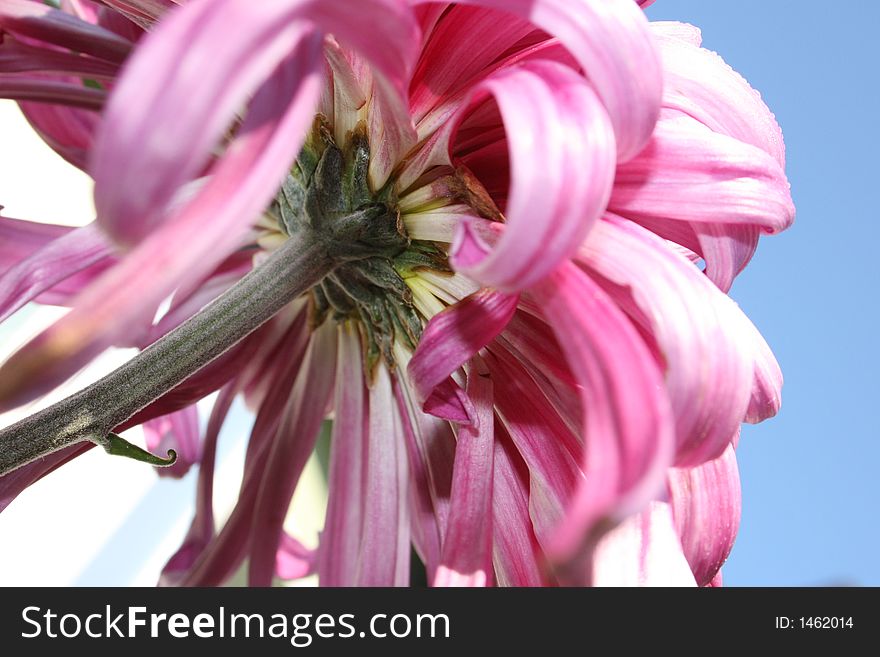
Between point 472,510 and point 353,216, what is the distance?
12cm

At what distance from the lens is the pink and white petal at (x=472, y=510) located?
0.30 meters

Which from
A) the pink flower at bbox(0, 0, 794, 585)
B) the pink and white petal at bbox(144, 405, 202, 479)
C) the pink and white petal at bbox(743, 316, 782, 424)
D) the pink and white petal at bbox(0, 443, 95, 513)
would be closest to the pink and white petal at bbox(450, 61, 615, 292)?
the pink flower at bbox(0, 0, 794, 585)

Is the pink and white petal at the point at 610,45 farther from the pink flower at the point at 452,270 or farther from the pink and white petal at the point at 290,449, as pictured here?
the pink and white petal at the point at 290,449

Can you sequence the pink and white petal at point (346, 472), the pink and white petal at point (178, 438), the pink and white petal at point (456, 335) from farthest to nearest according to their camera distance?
the pink and white petal at point (178, 438) < the pink and white petal at point (346, 472) < the pink and white petal at point (456, 335)

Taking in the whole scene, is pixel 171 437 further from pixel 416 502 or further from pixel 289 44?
pixel 289 44

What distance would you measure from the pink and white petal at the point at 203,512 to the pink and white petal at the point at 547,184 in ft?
0.91

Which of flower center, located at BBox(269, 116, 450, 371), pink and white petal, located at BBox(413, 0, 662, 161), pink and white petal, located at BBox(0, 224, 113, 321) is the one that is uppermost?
flower center, located at BBox(269, 116, 450, 371)

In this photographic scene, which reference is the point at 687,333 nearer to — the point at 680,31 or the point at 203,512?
the point at 680,31

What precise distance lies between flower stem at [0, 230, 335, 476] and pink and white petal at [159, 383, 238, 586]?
15cm

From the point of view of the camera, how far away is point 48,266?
328 mm

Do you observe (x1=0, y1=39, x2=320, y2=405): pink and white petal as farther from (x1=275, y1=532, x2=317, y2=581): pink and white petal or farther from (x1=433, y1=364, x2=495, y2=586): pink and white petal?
(x1=275, y1=532, x2=317, y2=581): pink and white petal

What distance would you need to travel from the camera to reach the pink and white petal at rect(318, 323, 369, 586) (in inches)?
14.9

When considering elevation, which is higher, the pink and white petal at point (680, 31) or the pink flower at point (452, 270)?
the pink and white petal at point (680, 31)

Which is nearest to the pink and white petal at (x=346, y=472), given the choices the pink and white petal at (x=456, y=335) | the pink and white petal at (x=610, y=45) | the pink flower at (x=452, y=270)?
the pink flower at (x=452, y=270)
